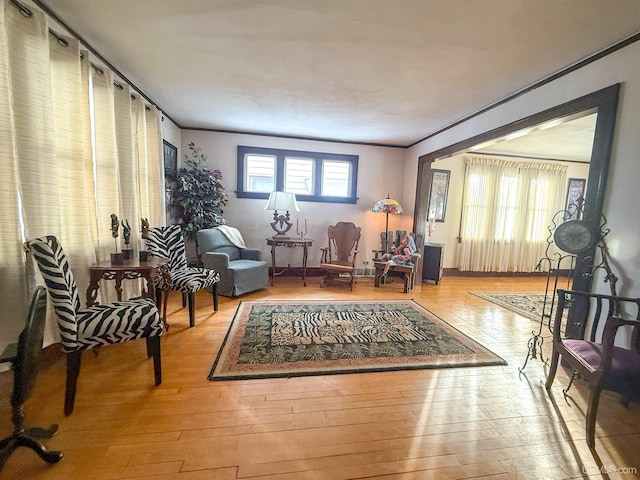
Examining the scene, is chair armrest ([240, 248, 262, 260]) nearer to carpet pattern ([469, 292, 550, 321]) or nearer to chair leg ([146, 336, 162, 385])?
chair leg ([146, 336, 162, 385])

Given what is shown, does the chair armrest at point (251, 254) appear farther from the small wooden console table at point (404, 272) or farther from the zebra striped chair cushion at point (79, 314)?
the zebra striped chair cushion at point (79, 314)

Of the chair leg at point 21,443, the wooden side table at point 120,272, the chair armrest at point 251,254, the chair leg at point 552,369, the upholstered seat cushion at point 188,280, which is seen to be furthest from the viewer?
the chair armrest at point 251,254

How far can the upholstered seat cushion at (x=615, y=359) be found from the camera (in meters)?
1.50

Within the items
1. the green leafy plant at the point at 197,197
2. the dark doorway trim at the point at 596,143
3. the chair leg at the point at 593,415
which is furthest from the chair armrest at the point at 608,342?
the green leafy plant at the point at 197,197

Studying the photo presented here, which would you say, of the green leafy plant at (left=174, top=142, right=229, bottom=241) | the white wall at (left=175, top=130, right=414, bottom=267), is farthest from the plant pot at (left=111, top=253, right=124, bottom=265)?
the white wall at (left=175, top=130, right=414, bottom=267)

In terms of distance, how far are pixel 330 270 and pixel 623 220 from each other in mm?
3161

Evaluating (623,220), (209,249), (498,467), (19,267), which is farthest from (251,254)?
(623,220)

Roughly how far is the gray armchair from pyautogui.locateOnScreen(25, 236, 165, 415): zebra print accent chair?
5.29ft

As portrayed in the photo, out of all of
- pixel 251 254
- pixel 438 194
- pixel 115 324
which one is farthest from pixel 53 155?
pixel 438 194

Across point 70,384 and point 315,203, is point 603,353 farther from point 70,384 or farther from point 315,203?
point 315,203

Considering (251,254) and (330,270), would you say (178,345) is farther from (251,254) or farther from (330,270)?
(330,270)

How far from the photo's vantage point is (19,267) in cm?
161

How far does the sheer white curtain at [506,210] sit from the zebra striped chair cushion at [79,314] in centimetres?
533

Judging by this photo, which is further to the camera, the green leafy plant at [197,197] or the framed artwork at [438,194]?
the framed artwork at [438,194]
